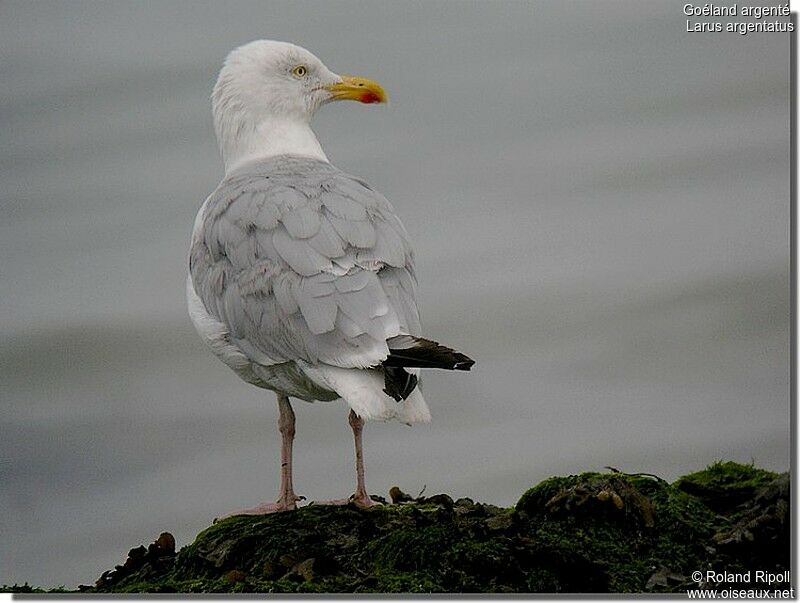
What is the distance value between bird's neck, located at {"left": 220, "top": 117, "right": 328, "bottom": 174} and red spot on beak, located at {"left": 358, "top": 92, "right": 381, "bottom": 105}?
355 mm

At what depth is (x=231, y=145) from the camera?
24.3 ft

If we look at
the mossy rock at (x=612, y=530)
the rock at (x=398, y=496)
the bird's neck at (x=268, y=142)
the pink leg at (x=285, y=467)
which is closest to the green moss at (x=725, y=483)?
Result: the mossy rock at (x=612, y=530)

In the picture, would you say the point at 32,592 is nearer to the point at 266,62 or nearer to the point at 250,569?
the point at 250,569

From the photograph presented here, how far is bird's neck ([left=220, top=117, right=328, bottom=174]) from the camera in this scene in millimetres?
7320

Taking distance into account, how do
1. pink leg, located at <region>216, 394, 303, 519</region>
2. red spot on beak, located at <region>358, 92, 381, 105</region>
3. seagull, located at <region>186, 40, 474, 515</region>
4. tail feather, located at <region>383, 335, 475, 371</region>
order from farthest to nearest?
red spot on beak, located at <region>358, 92, 381, 105</region>
pink leg, located at <region>216, 394, 303, 519</region>
seagull, located at <region>186, 40, 474, 515</region>
tail feather, located at <region>383, 335, 475, 371</region>

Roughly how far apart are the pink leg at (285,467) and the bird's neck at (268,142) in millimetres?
1281

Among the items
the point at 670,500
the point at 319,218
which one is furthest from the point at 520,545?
the point at 319,218

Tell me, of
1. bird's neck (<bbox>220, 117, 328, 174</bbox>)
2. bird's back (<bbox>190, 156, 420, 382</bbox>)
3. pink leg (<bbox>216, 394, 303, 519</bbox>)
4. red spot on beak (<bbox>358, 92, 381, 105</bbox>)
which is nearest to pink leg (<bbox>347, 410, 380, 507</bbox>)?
pink leg (<bbox>216, 394, 303, 519</bbox>)

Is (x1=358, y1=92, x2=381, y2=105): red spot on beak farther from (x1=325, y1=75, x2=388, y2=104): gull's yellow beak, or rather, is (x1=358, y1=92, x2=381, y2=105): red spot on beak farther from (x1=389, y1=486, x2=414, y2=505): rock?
(x1=389, y1=486, x2=414, y2=505): rock

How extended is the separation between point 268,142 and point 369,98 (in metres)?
0.60

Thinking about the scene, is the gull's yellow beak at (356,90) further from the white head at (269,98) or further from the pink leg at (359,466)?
the pink leg at (359,466)

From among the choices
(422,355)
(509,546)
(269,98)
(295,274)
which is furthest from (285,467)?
(269,98)

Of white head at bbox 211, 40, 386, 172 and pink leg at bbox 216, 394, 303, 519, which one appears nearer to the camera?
pink leg at bbox 216, 394, 303, 519

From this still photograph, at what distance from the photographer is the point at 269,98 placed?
7.37 meters
